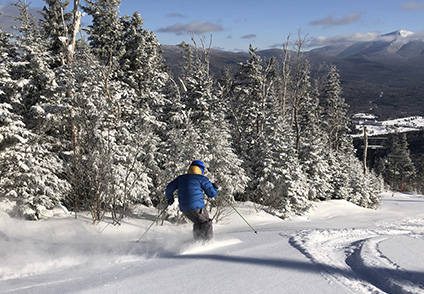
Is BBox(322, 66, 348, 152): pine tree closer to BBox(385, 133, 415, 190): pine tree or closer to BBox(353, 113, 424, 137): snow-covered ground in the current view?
BBox(385, 133, 415, 190): pine tree

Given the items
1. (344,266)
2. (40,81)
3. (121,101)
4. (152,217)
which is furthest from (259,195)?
(344,266)

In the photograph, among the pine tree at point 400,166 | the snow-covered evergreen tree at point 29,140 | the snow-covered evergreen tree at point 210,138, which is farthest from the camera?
the pine tree at point 400,166

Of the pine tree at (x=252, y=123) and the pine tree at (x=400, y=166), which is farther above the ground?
the pine tree at (x=252, y=123)

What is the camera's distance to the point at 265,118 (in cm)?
2583

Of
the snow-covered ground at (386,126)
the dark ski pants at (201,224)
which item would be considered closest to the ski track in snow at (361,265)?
the dark ski pants at (201,224)

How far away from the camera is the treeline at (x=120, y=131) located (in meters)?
11.0

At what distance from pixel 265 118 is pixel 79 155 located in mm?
18024

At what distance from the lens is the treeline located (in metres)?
11.0

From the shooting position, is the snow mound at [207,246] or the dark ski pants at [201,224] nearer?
the snow mound at [207,246]

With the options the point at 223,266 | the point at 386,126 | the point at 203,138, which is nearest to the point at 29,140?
the point at 203,138

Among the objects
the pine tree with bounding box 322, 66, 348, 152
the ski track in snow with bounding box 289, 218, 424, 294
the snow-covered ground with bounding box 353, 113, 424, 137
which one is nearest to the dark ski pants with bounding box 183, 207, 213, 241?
the ski track in snow with bounding box 289, 218, 424, 294

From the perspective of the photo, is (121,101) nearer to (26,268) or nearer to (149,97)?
(149,97)

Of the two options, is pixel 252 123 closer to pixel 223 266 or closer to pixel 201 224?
pixel 201 224

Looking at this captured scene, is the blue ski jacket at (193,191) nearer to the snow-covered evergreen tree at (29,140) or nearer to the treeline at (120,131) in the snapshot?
the treeline at (120,131)
